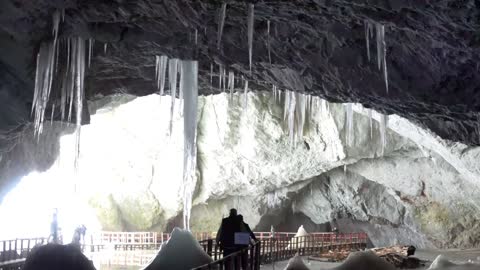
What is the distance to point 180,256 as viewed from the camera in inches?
351

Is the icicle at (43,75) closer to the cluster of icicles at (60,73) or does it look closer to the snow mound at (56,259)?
the cluster of icicles at (60,73)

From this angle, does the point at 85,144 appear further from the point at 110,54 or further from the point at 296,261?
the point at 296,261

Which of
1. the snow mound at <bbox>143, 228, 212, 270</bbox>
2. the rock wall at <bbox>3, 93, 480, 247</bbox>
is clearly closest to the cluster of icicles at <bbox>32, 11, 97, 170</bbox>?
the rock wall at <bbox>3, 93, 480, 247</bbox>

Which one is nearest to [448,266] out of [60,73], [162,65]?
[162,65]

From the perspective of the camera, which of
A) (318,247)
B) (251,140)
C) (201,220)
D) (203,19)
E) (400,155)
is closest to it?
(203,19)

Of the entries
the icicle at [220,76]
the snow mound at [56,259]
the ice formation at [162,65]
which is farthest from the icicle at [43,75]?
the snow mound at [56,259]

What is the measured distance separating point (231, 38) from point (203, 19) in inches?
49.3

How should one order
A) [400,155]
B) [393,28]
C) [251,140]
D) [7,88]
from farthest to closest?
[251,140]
[400,155]
[7,88]
[393,28]

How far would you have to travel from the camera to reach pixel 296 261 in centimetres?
983

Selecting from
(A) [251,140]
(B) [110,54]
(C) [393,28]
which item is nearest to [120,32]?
(B) [110,54]

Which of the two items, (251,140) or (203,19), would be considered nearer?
(203,19)

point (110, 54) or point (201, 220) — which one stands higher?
point (110, 54)

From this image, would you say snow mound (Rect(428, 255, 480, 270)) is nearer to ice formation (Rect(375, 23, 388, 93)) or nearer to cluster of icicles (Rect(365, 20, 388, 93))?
ice formation (Rect(375, 23, 388, 93))

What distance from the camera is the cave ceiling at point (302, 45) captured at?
8.58 metres
